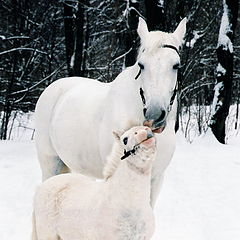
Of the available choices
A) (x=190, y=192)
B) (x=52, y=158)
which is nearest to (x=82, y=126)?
(x=52, y=158)

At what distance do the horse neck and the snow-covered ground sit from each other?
6.37 ft

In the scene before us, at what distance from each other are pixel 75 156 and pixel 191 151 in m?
5.29

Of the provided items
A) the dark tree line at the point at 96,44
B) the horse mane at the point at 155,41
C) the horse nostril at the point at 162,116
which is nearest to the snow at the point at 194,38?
the dark tree line at the point at 96,44

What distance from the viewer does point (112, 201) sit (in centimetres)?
227

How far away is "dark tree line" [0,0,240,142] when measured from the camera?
952 cm

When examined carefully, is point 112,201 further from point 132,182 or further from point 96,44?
point 96,44

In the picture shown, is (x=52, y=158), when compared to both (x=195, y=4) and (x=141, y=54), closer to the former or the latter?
(x=141, y=54)

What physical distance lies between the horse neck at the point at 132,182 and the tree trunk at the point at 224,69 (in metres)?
7.59

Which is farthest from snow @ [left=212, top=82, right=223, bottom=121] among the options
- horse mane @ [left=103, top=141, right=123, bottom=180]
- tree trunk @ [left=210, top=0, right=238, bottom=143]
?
horse mane @ [left=103, top=141, right=123, bottom=180]

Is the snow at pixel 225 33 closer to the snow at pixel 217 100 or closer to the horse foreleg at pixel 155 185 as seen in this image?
the snow at pixel 217 100

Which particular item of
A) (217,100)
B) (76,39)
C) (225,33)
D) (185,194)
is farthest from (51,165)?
(76,39)

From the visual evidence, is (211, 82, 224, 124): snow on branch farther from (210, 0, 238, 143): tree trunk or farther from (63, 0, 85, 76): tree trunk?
(63, 0, 85, 76): tree trunk

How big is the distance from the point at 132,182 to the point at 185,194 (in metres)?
3.57

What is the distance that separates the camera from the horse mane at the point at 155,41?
2650mm
